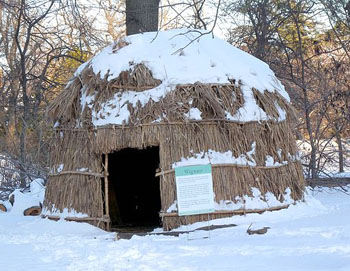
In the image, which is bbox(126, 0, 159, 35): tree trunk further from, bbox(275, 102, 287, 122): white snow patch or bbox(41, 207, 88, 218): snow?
bbox(41, 207, 88, 218): snow

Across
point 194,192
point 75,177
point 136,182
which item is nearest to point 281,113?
point 194,192

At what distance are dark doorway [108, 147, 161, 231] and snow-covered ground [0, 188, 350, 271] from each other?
2306 mm

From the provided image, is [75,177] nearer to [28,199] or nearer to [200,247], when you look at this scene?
[200,247]

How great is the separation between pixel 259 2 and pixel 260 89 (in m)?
6.69

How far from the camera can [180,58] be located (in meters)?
7.94

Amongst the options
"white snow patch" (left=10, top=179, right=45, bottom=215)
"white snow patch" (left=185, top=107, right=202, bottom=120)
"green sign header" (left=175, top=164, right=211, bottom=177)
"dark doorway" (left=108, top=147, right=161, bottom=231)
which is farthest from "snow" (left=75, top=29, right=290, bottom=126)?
"white snow patch" (left=10, top=179, right=45, bottom=215)

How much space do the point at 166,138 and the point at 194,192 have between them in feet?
2.72

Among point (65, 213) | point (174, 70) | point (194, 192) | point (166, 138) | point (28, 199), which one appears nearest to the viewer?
point (194, 192)

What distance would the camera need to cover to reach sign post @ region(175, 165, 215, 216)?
22.8 feet

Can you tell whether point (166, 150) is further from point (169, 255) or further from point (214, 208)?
point (169, 255)

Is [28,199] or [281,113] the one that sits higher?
[281,113]

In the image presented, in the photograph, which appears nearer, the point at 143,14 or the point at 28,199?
the point at 28,199

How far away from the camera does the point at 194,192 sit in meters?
7.01

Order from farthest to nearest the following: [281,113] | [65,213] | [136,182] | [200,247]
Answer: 1. [136,182]
2. [281,113]
3. [65,213]
4. [200,247]
